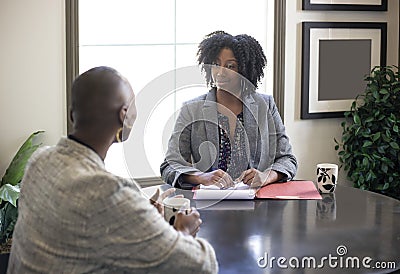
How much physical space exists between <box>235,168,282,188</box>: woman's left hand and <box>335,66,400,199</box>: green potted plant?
1.37 metres

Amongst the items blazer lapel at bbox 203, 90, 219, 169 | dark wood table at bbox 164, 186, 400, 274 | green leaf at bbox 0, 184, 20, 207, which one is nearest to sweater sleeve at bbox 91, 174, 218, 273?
dark wood table at bbox 164, 186, 400, 274

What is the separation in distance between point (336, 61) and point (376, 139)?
55cm

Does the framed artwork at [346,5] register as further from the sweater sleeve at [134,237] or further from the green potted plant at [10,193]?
the sweater sleeve at [134,237]

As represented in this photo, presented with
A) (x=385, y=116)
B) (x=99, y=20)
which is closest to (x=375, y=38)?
(x=385, y=116)

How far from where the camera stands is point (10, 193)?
9.80ft

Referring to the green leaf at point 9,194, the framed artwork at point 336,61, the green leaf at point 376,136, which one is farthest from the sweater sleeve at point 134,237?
the framed artwork at point 336,61

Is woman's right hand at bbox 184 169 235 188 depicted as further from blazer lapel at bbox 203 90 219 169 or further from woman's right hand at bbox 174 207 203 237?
Result: woman's right hand at bbox 174 207 203 237

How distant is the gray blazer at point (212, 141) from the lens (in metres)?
2.69

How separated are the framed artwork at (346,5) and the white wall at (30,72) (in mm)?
1427

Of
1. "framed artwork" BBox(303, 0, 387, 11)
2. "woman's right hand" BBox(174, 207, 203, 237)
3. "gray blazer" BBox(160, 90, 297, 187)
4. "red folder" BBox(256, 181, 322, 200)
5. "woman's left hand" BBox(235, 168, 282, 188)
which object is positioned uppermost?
"framed artwork" BBox(303, 0, 387, 11)

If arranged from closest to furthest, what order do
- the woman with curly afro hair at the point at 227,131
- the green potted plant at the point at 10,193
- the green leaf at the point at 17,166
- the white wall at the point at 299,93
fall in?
the woman with curly afro hair at the point at 227,131 < the green potted plant at the point at 10,193 < the green leaf at the point at 17,166 < the white wall at the point at 299,93

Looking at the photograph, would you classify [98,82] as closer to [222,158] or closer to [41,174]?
[41,174]

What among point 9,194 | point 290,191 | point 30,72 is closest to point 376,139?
point 290,191

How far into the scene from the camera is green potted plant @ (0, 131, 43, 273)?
9.93ft
